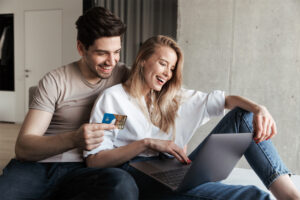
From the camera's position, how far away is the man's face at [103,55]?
4.89 feet

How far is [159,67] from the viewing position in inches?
60.9

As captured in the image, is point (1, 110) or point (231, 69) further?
point (1, 110)

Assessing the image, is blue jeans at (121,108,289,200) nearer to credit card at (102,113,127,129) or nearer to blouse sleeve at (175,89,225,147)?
blouse sleeve at (175,89,225,147)

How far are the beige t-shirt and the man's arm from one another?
7cm

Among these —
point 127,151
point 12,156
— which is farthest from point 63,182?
point 12,156

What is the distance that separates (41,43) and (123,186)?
505cm

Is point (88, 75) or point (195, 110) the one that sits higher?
point (88, 75)

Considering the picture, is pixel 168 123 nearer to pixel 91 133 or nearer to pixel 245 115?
pixel 245 115

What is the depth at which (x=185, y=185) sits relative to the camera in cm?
113

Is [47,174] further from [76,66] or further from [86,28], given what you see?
[86,28]

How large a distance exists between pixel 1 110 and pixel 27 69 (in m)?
1.02

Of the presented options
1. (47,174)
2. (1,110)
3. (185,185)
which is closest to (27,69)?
(1,110)

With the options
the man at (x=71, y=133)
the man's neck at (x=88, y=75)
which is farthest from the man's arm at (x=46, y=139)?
the man's neck at (x=88, y=75)

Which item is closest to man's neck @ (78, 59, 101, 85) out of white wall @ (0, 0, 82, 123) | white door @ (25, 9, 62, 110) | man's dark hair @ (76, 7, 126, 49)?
man's dark hair @ (76, 7, 126, 49)
